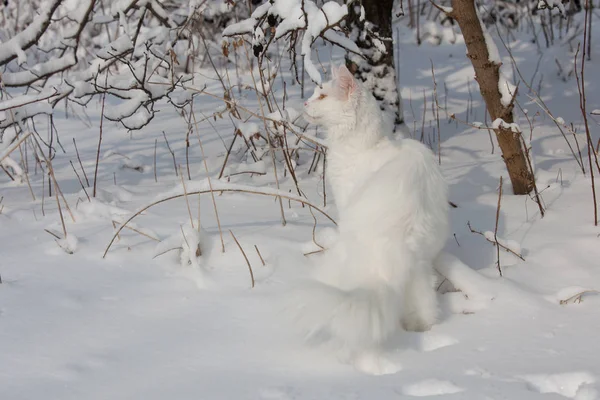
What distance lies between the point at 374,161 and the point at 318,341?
32.0 inches

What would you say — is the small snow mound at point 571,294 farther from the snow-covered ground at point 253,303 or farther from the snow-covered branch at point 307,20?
the snow-covered branch at point 307,20

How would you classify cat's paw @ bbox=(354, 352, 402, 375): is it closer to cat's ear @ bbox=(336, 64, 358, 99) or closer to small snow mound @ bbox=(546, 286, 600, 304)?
small snow mound @ bbox=(546, 286, 600, 304)

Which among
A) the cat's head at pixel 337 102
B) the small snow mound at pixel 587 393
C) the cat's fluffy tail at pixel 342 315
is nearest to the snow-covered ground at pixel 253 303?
the small snow mound at pixel 587 393

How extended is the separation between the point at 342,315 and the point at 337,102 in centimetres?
98

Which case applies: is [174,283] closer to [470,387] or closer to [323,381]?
[323,381]

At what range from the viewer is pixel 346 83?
8.87ft

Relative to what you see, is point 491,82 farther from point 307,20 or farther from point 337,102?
point 307,20

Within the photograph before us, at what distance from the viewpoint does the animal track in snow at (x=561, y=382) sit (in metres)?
1.91

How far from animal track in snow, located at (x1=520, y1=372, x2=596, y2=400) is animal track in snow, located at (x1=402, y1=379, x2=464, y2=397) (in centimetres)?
22

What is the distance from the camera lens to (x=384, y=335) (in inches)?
87.1

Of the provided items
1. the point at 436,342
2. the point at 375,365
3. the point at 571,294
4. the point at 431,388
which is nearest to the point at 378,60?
the point at 571,294

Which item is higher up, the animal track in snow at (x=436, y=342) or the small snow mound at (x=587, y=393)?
the small snow mound at (x=587, y=393)

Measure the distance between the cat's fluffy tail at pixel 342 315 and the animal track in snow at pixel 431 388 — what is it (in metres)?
0.24

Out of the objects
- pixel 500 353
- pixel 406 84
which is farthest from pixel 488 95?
pixel 406 84
